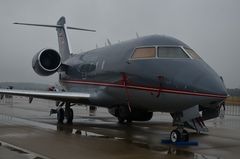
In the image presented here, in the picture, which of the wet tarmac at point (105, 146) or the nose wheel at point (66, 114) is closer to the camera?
the wet tarmac at point (105, 146)

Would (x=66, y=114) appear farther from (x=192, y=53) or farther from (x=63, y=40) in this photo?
(x=192, y=53)

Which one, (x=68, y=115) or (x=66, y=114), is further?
(x=66, y=114)

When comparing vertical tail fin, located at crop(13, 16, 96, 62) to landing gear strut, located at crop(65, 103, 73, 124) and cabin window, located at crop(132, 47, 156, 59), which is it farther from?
cabin window, located at crop(132, 47, 156, 59)

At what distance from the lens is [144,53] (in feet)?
37.9

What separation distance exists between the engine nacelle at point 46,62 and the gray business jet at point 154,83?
0.51 feet

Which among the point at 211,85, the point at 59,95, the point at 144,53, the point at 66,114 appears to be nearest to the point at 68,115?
the point at 66,114

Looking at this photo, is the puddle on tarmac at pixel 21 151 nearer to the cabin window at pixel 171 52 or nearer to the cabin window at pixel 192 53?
the cabin window at pixel 171 52

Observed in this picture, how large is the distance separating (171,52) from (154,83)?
1.13 meters

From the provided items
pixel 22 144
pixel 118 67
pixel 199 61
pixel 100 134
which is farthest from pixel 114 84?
pixel 22 144

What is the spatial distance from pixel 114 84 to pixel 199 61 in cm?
333

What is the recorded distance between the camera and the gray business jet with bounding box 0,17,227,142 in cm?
974

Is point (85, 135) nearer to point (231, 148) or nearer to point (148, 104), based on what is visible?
point (148, 104)

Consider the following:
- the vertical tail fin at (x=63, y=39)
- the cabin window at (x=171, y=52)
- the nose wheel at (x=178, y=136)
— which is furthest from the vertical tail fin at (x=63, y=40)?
the nose wheel at (x=178, y=136)

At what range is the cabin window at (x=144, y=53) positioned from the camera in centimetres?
1125
